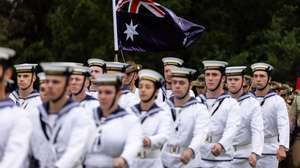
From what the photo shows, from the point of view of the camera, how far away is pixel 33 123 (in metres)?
11.5

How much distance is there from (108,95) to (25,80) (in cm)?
529

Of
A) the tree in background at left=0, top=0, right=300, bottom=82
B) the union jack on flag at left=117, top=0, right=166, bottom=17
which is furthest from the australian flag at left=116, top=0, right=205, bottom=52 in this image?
the tree in background at left=0, top=0, right=300, bottom=82

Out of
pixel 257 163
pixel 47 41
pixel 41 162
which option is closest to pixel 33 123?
pixel 41 162

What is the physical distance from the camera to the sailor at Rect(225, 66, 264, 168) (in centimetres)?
1692

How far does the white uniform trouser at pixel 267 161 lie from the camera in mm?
18000

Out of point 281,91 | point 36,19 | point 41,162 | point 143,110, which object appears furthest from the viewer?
point 36,19

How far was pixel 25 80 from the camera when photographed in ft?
55.4

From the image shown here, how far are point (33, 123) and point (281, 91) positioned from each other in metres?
10.4

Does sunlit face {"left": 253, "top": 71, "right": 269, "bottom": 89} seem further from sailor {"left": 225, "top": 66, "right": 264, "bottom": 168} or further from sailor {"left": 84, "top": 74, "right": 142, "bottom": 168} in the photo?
sailor {"left": 84, "top": 74, "right": 142, "bottom": 168}

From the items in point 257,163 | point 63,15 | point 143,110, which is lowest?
point 257,163

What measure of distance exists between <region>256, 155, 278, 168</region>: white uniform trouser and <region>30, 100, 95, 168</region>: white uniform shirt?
7003 millimetres

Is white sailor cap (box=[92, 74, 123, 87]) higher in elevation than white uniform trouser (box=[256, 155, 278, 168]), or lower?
higher

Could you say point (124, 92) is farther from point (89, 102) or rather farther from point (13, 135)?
point (13, 135)

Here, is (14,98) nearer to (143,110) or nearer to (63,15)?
(143,110)
